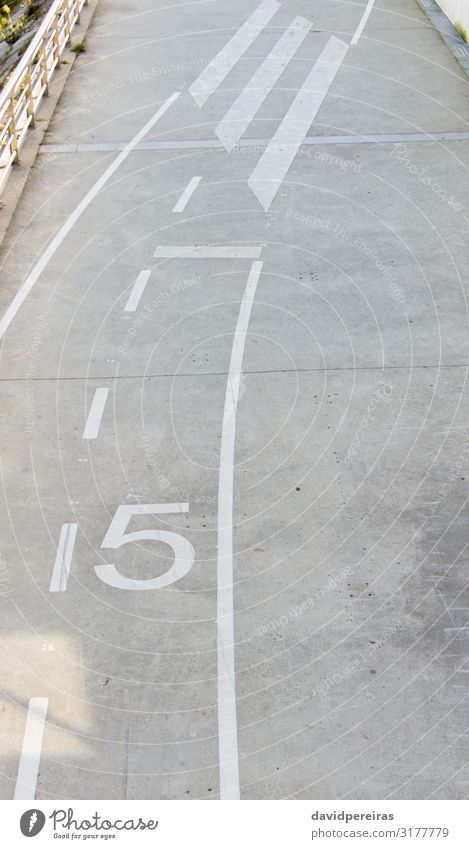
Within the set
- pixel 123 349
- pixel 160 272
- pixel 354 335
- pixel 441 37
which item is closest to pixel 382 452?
pixel 354 335

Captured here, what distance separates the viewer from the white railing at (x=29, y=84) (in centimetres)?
1717

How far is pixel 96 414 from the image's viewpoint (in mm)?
12023

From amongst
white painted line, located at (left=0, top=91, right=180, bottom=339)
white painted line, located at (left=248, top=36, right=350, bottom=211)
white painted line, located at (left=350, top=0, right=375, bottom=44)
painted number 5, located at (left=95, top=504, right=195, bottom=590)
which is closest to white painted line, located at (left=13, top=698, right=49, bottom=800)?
painted number 5, located at (left=95, top=504, right=195, bottom=590)

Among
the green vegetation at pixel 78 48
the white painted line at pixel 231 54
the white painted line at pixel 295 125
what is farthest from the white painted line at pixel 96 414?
the green vegetation at pixel 78 48

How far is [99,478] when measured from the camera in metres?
11.1

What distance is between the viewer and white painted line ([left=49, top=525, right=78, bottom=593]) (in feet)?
32.3

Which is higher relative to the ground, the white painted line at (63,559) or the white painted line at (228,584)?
the white painted line at (63,559)

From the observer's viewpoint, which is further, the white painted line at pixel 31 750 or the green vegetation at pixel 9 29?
the green vegetation at pixel 9 29

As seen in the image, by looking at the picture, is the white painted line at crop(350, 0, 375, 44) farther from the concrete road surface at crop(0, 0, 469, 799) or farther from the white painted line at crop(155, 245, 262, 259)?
the white painted line at crop(155, 245, 262, 259)

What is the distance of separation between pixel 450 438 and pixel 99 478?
335 centimetres

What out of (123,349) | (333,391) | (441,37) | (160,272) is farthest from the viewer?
(441,37)

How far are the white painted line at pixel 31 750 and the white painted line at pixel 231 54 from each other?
12778mm

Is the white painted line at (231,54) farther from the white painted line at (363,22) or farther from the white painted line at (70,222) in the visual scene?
the white painted line at (363,22)

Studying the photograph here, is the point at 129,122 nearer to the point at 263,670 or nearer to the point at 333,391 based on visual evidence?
the point at 333,391
